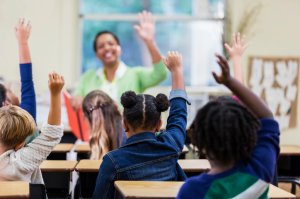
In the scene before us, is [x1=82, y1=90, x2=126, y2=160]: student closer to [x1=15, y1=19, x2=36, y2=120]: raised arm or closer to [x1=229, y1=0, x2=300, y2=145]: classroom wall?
[x1=15, y1=19, x2=36, y2=120]: raised arm

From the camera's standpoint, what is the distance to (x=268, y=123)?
5.09 feet

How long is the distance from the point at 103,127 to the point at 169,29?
3300mm

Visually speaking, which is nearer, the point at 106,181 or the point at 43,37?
the point at 106,181

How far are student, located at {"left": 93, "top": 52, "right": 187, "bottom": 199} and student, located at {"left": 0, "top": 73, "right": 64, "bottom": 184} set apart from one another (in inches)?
10.9

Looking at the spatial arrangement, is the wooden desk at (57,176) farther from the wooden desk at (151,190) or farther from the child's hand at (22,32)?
the wooden desk at (151,190)

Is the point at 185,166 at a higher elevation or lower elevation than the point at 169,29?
lower

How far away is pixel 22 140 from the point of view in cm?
217

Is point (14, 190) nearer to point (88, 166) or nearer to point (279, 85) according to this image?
point (88, 166)

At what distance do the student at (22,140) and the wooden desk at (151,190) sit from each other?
50 centimetres

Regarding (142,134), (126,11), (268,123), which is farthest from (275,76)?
(268,123)

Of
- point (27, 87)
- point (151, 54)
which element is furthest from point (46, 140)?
point (151, 54)

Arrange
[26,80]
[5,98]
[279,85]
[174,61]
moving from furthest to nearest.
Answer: [279,85] → [5,98] → [26,80] → [174,61]

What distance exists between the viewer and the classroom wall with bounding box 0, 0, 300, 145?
19.4 feet

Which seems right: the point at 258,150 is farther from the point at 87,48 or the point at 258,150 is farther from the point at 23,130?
the point at 87,48
